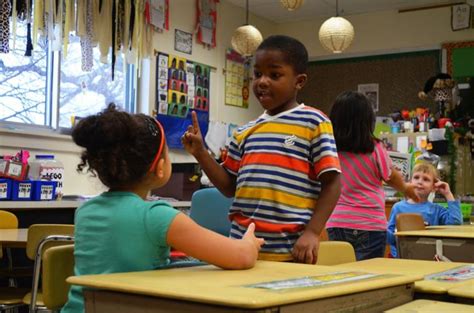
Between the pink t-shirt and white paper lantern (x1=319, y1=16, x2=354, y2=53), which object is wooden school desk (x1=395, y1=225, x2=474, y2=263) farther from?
white paper lantern (x1=319, y1=16, x2=354, y2=53)

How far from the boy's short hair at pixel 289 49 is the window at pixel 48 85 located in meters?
3.01

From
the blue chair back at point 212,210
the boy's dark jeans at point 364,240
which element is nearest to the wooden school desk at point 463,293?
the boy's dark jeans at point 364,240

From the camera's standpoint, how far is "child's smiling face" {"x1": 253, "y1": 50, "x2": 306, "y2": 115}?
186 centimetres

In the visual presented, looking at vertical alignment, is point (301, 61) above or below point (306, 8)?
below

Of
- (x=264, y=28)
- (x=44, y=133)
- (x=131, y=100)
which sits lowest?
(x=44, y=133)

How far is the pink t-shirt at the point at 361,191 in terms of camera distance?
8.64 feet

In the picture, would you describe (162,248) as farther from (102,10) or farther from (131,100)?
(131,100)

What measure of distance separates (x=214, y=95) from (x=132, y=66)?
1.23 metres

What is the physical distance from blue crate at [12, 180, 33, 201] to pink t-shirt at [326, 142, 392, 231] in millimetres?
2478

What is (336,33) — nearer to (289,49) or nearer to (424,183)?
(424,183)

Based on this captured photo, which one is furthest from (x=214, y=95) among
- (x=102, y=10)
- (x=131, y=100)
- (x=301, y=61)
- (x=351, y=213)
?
(x=301, y=61)

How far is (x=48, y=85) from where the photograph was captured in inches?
210

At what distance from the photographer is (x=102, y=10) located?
5.40 m

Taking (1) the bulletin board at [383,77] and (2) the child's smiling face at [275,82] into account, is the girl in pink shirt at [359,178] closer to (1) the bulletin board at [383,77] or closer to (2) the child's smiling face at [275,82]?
(2) the child's smiling face at [275,82]
